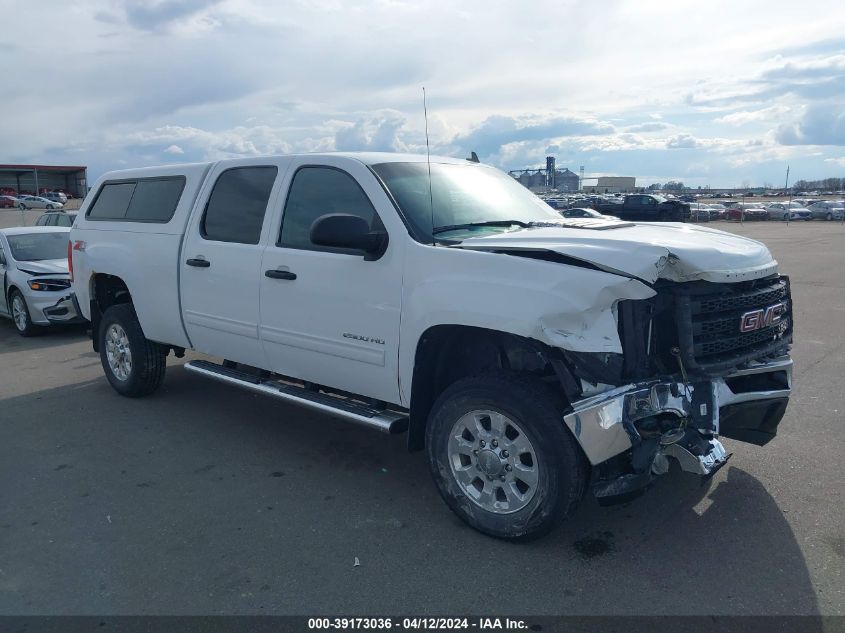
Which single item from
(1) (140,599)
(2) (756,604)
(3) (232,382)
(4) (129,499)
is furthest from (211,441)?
(2) (756,604)

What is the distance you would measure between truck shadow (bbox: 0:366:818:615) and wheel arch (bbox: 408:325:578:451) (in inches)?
24.7

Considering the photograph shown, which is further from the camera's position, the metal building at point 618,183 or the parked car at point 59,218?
the metal building at point 618,183

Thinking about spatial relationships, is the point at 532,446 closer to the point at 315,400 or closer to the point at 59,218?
the point at 315,400

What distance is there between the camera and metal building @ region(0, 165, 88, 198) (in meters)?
81.6

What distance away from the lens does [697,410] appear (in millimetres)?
3611

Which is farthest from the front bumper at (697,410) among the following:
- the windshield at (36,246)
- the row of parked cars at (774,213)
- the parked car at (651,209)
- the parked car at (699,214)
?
the row of parked cars at (774,213)

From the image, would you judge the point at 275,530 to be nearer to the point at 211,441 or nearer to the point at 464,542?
the point at 464,542

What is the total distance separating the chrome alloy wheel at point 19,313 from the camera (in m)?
10.2

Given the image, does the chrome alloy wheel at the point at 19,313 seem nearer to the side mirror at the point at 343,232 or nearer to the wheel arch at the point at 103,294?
the wheel arch at the point at 103,294

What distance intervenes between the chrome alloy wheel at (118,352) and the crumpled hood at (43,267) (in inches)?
163

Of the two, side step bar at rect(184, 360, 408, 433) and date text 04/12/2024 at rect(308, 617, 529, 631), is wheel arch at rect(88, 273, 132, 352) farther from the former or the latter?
date text 04/12/2024 at rect(308, 617, 529, 631)

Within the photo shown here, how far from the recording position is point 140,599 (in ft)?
11.0

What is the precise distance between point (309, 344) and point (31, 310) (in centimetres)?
711

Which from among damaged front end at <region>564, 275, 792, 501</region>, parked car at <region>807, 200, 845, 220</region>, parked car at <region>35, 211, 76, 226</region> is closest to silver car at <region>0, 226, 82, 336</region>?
parked car at <region>35, 211, 76, 226</region>
